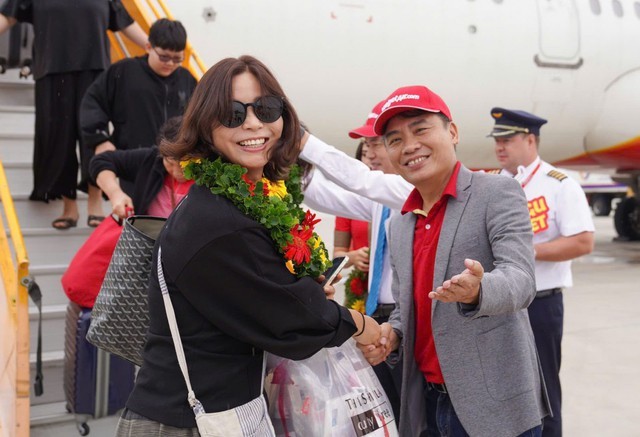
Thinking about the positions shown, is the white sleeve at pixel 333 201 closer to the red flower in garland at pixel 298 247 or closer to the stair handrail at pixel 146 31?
the red flower in garland at pixel 298 247

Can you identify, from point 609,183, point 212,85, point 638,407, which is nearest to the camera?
point 212,85

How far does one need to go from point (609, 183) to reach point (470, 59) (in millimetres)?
20085

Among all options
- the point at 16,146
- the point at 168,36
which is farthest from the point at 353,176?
the point at 16,146

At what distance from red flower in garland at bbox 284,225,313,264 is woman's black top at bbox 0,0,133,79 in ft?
10.8

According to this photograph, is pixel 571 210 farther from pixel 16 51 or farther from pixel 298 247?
pixel 16 51

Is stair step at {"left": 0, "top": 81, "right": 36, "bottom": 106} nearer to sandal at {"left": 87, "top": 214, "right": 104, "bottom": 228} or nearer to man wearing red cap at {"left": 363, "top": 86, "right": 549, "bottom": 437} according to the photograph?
sandal at {"left": 87, "top": 214, "right": 104, "bottom": 228}

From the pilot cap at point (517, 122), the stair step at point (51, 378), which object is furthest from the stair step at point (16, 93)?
the pilot cap at point (517, 122)

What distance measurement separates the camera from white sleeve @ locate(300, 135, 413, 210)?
103 inches

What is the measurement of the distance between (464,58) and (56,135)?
5051mm

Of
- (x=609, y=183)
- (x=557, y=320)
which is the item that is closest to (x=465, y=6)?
(x=557, y=320)

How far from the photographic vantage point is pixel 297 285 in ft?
5.49

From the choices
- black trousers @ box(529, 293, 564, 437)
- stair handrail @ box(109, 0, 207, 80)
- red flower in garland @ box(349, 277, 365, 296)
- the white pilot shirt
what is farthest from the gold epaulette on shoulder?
stair handrail @ box(109, 0, 207, 80)

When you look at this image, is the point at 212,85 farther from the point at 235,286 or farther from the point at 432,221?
the point at 432,221

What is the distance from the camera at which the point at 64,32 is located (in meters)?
4.63
